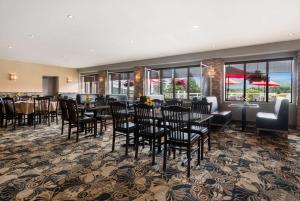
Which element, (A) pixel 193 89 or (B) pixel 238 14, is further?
(A) pixel 193 89

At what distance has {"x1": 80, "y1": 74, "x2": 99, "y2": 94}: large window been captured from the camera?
12.2 m

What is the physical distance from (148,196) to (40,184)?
145cm

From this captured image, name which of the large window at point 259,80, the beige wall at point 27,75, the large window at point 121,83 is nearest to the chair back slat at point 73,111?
the large window at point 259,80

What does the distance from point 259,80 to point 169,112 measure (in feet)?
16.9

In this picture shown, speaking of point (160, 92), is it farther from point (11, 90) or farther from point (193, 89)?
point (11, 90)

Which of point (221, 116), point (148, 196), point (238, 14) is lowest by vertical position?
point (148, 196)

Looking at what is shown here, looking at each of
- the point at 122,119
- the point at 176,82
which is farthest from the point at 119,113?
the point at 176,82

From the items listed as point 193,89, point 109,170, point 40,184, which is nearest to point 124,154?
Result: point 109,170

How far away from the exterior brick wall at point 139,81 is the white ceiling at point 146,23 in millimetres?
2584

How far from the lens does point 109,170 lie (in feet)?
9.22

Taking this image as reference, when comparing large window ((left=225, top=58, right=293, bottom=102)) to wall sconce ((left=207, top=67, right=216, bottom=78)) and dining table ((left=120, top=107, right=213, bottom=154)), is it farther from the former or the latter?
dining table ((left=120, top=107, right=213, bottom=154))

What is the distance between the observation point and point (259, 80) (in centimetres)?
641

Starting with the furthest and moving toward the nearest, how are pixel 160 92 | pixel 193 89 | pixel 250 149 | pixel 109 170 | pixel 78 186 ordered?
pixel 160 92, pixel 193 89, pixel 250 149, pixel 109 170, pixel 78 186

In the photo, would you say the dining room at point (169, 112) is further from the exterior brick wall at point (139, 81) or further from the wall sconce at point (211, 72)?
the exterior brick wall at point (139, 81)
